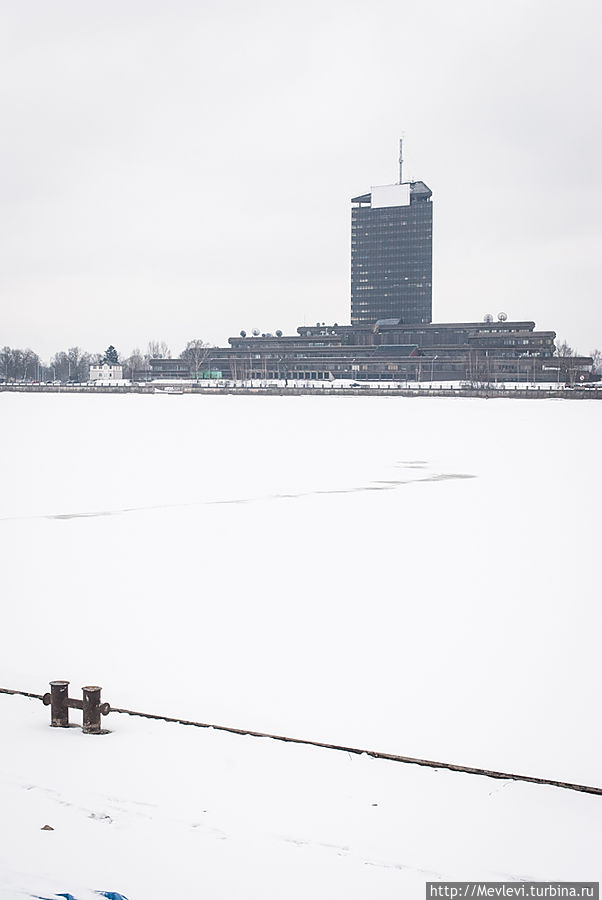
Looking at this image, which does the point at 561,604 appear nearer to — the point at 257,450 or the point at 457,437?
the point at 257,450

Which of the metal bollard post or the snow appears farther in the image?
the metal bollard post

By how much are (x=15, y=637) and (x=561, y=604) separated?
832cm

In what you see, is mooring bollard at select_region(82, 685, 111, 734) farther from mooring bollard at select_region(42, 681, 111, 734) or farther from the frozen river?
the frozen river

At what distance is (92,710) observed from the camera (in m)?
7.59

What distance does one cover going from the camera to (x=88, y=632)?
11547 mm

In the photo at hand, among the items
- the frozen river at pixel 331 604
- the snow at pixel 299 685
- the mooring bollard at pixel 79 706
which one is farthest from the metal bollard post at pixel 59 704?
the frozen river at pixel 331 604

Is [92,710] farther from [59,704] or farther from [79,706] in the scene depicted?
[59,704]

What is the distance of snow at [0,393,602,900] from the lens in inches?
231

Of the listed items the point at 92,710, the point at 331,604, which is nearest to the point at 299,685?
the point at 92,710

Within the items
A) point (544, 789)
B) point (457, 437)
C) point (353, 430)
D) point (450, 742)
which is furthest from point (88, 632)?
point (353, 430)

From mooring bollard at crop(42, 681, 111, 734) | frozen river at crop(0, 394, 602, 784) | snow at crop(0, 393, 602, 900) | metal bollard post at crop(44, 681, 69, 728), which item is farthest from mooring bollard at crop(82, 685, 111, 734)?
frozen river at crop(0, 394, 602, 784)

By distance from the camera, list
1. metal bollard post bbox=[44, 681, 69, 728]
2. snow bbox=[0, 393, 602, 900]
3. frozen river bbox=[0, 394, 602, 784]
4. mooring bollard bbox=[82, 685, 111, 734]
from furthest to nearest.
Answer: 1. frozen river bbox=[0, 394, 602, 784]
2. metal bollard post bbox=[44, 681, 69, 728]
3. mooring bollard bbox=[82, 685, 111, 734]
4. snow bbox=[0, 393, 602, 900]

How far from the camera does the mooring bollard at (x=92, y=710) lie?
7582mm

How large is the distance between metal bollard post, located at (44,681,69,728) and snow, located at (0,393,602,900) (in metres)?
0.14
